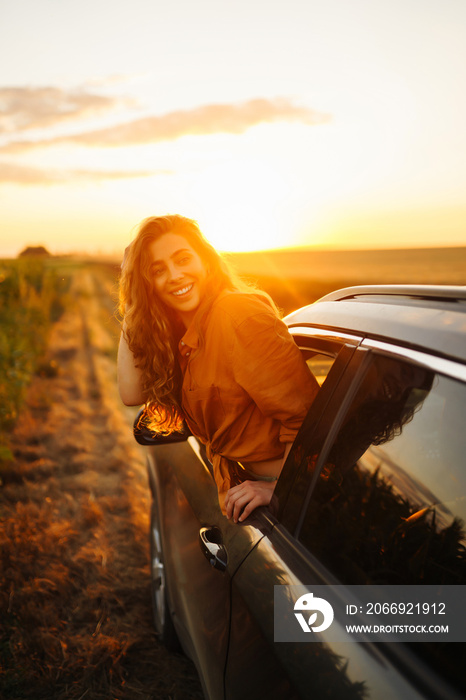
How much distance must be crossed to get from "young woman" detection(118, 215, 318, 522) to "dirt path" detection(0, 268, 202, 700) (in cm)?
129

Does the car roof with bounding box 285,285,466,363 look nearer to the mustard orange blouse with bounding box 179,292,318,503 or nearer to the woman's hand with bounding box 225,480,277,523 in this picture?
the mustard orange blouse with bounding box 179,292,318,503

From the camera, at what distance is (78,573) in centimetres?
337

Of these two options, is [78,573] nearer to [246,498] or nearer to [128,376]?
[128,376]

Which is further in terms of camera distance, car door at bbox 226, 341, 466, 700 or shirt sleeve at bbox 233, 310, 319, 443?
shirt sleeve at bbox 233, 310, 319, 443

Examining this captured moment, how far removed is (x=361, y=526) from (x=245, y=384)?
25.1 inches

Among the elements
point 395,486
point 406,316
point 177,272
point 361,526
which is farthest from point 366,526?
point 177,272

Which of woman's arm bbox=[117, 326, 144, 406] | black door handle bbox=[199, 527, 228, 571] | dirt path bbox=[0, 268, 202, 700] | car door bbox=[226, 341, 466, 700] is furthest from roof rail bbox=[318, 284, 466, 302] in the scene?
dirt path bbox=[0, 268, 202, 700]

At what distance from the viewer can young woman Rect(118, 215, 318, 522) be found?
166 centimetres

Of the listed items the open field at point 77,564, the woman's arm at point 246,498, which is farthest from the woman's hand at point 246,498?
the open field at point 77,564

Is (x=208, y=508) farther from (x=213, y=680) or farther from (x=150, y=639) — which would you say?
(x=150, y=639)

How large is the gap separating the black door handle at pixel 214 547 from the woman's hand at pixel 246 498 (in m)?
0.08

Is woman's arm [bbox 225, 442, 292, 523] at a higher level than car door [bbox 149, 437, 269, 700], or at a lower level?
higher

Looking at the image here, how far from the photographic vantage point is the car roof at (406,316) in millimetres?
983

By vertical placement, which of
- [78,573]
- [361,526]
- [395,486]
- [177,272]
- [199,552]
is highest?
[177,272]
